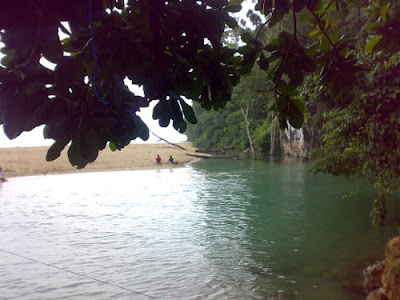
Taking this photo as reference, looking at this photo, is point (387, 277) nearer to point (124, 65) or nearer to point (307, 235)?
point (307, 235)

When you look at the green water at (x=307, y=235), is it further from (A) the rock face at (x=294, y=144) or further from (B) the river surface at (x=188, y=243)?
(A) the rock face at (x=294, y=144)

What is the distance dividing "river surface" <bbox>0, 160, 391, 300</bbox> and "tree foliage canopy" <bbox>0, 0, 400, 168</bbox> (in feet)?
16.8

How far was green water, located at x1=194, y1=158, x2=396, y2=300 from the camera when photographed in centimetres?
650

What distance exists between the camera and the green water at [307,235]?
650 cm

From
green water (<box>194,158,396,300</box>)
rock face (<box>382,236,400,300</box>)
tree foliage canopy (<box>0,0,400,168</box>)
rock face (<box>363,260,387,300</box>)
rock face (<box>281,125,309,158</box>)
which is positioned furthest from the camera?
rock face (<box>281,125,309,158</box>)

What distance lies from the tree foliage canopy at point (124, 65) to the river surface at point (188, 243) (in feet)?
16.8

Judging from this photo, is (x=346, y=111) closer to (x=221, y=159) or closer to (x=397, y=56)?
(x=397, y=56)

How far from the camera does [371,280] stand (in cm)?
568

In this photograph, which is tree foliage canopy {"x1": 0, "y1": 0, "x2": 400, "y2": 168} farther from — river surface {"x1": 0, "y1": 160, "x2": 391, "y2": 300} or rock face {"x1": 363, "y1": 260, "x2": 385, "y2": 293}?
river surface {"x1": 0, "y1": 160, "x2": 391, "y2": 300}

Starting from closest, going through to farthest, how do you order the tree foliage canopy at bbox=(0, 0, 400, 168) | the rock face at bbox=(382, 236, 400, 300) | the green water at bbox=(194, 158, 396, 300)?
the tree foliage canopy at bbox=(0, 0, 400, 168) < the rock face at bbox=(382, 236, 400, 300) < the green water at bbox=(194, 158, 396, 300)

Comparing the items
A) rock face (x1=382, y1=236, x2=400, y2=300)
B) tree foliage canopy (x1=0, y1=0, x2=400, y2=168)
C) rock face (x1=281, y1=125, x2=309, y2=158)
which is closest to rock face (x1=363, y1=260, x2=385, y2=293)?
rock face (x1=382, y1=236, x2=400, y2=300)

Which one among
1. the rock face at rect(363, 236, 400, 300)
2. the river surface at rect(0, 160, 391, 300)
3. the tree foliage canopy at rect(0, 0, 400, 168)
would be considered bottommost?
the river surface at rect(0, 160, 391, 300)

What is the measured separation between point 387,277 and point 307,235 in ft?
15.3

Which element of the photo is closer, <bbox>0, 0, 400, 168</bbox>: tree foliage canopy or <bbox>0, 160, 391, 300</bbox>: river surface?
<bbox>0, 0, 400, 168</bbox>: tree foliage canopy
